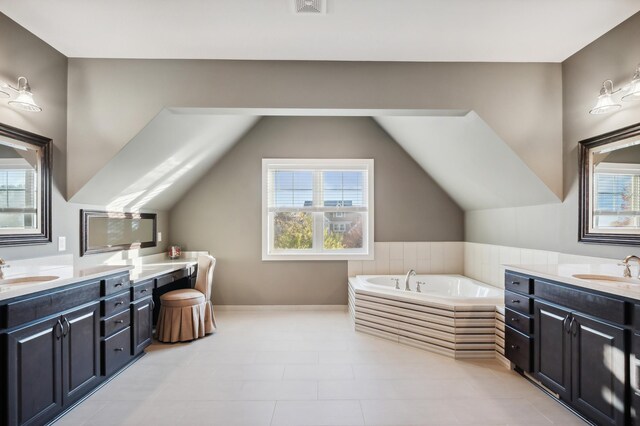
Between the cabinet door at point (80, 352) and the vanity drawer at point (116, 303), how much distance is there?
0.23 ft

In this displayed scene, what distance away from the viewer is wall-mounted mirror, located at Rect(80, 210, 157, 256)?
3127 mm

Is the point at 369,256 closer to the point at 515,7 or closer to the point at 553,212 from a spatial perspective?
the point at 553,212

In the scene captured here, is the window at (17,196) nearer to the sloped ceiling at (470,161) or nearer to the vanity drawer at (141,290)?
the vanity drawer at (141,290)

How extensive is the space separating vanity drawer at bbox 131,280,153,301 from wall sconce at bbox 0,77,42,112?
159 centimetres

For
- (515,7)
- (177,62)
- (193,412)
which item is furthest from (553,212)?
(177,62)

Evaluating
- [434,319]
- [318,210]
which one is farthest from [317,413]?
[318,210]

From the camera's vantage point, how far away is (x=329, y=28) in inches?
96.3

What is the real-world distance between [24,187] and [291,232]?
303 centimetres

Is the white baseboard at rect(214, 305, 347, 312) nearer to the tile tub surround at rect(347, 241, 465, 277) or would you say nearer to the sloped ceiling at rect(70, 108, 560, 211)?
the tile tub surround at rect(347, 241, 465, 277)

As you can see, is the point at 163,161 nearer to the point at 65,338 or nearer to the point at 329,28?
the point at 65,338

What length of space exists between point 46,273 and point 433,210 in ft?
14.4

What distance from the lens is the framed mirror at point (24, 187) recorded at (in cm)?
235

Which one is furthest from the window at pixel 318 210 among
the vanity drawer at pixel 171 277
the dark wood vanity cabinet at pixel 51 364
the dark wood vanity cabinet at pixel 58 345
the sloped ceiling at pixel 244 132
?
the dark wood vanity cabinet at pixel 51 364

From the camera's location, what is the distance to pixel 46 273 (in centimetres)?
239
